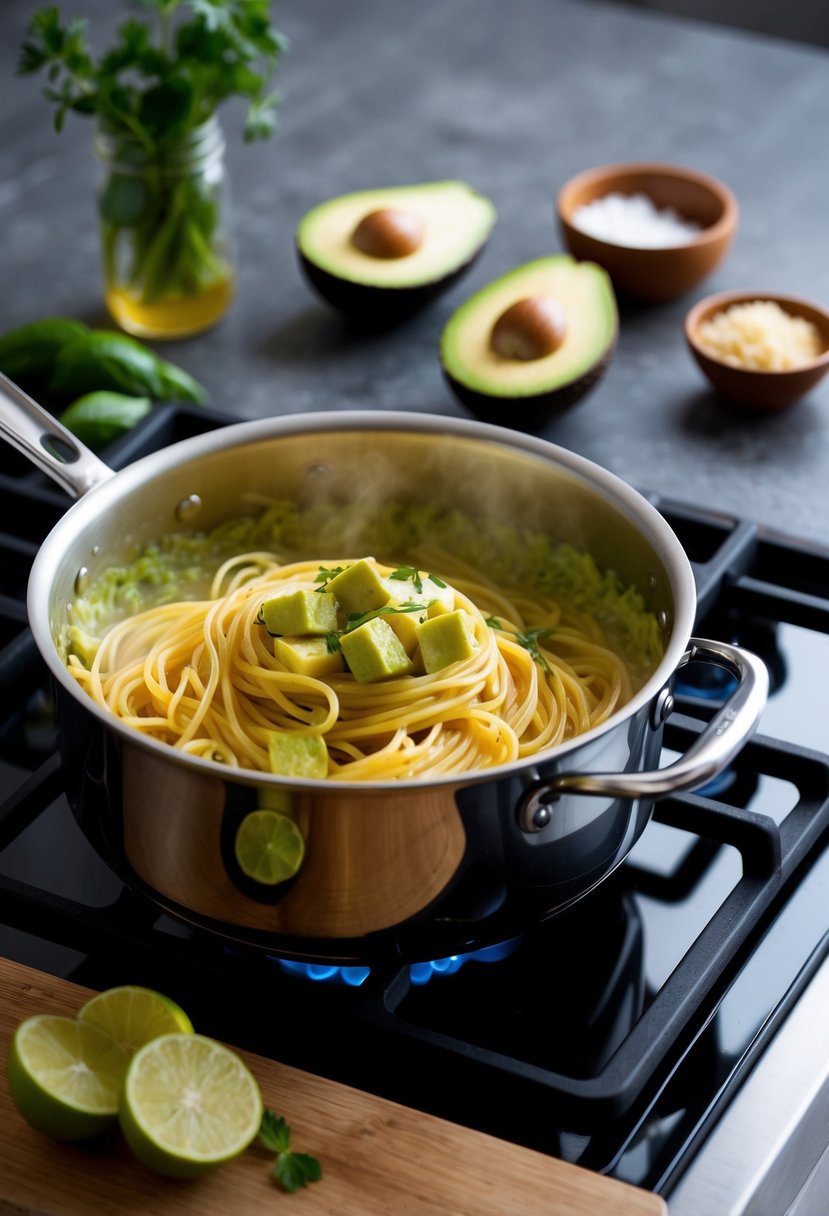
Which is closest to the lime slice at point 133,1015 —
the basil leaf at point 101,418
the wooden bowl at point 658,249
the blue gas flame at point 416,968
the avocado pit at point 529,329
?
the blue gas flame at point 416,968

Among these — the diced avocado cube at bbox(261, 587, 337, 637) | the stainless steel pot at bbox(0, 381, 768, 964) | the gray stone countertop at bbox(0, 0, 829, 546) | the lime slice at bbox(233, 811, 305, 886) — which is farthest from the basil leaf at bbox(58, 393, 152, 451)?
the lime slice at bbox(233, 811, 305, 886)

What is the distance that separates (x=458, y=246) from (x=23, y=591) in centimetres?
75

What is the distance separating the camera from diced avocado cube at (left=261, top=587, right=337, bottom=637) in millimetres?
1084

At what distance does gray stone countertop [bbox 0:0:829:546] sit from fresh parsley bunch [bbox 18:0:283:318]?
0.37ft

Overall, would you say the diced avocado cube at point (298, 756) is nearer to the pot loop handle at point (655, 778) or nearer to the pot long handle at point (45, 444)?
the pot loop handle at point (655, 778)

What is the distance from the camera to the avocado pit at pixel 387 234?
69.5 inches

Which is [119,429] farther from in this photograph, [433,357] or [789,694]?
[789,694]

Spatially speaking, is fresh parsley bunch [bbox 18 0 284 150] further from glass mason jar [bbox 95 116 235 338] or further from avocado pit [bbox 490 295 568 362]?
avocado pit [bbox 490 295 568 362]

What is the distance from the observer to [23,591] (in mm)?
1457

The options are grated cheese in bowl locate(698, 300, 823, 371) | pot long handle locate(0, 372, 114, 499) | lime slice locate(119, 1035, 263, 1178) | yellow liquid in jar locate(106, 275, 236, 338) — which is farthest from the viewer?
yellow liquid in jar locate(106, 275, 236, 338)

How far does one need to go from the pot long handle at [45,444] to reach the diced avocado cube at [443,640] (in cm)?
32

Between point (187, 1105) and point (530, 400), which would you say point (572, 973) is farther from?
point (530, 400)

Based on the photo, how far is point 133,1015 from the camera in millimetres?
917

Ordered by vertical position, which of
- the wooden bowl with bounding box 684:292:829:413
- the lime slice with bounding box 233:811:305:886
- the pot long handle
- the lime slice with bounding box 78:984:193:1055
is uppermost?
the pot long handle
